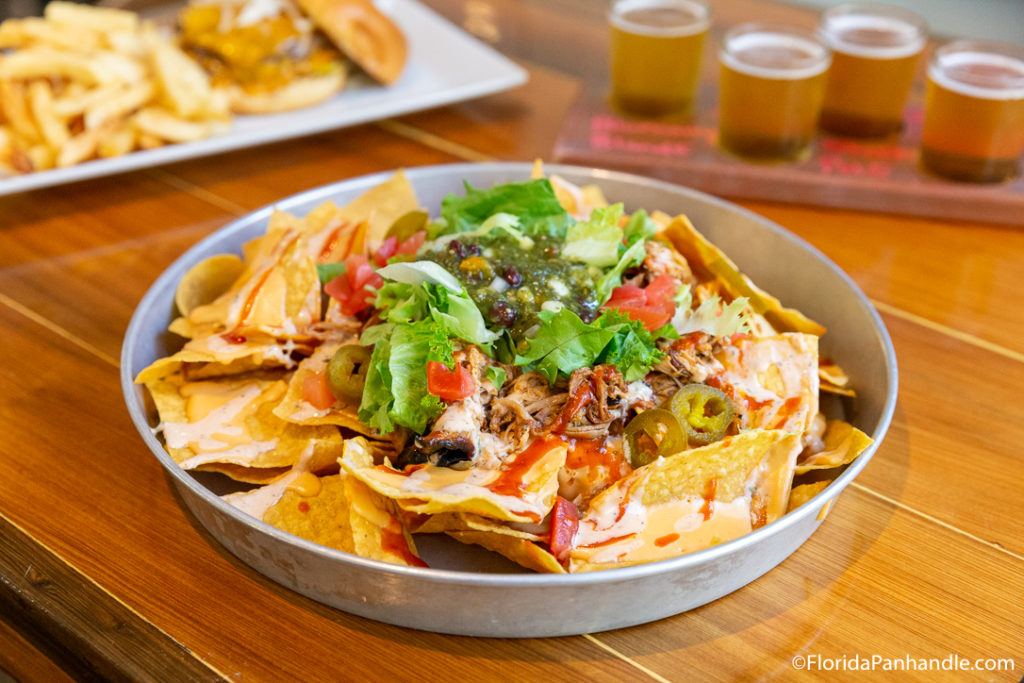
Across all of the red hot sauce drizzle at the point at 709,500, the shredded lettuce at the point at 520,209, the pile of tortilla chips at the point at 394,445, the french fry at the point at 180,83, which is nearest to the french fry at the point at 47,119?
the french fry at the point at 180,83

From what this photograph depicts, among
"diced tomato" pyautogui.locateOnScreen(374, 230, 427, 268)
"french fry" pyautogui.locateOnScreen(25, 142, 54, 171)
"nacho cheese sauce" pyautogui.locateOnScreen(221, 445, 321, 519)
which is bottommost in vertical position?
"nacho cheese sauce" pyautogui.locateOnScreen(221, 445, 321, 519)

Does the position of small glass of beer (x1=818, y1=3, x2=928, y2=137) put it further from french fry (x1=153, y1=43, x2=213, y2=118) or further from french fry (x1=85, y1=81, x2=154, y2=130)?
french fry (x1=85, y1=81, x2=154, y2=130)

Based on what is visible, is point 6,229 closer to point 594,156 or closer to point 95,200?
point 95,200

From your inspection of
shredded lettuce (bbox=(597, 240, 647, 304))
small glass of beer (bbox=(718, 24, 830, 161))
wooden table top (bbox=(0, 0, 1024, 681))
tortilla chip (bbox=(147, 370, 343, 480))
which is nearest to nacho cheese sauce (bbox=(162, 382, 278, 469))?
tortilla chip (bbox=(147, 370, 343, 480))

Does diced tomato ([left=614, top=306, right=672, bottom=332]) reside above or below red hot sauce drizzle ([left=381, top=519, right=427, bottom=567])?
above

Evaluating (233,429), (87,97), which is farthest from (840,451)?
(87,97)

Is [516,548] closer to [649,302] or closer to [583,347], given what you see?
[583,347]

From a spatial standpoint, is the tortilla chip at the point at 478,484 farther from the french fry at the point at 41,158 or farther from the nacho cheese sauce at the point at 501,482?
the french fry at the point at 41,158
